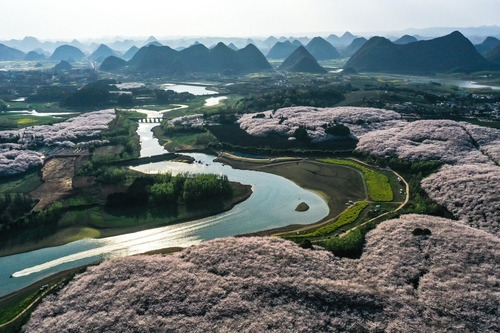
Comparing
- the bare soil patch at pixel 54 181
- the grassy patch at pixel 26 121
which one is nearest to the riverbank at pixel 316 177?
the bare soil patch at pixel 54 181

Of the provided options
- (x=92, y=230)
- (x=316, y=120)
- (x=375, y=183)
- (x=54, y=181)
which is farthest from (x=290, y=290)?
(x=316, y=120)

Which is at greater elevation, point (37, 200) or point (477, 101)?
point (477, 101)

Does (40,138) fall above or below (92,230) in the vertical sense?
above

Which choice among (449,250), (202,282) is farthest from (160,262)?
(449,250)

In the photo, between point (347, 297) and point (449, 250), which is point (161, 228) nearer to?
point (347, 297)

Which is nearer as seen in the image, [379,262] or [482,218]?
[379,262]

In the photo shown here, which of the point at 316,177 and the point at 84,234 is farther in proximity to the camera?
the point at 316,177

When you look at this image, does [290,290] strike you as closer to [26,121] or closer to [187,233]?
[187,233]
